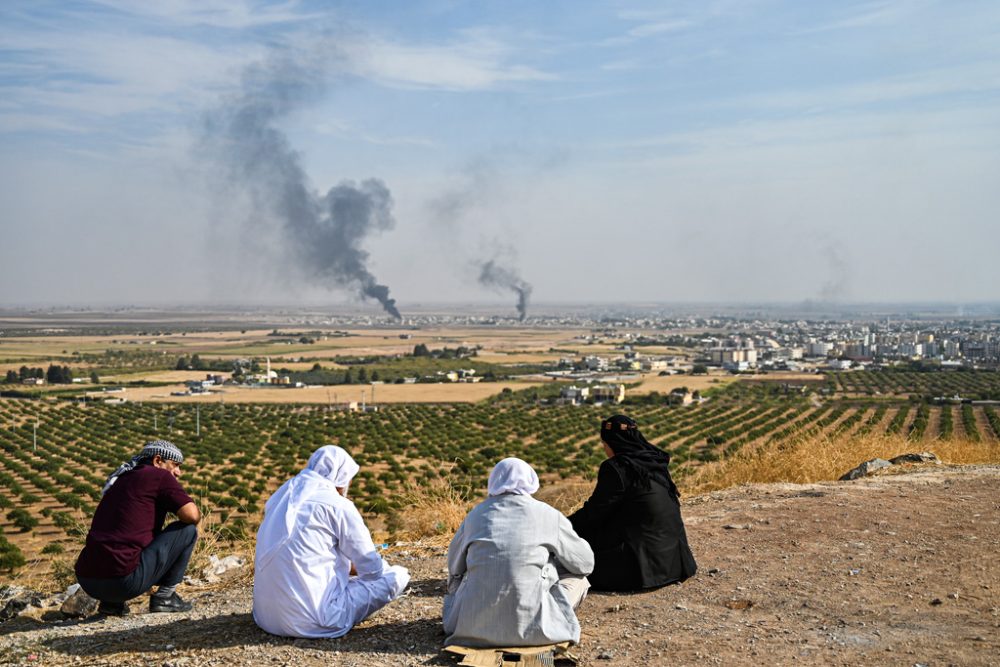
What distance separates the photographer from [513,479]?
3.88 metres

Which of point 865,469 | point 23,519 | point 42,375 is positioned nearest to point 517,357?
point 42,375

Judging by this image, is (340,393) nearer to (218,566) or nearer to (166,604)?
(218,566)

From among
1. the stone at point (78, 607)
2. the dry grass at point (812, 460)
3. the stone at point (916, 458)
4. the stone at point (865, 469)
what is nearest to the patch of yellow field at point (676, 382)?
the dry grass at point (812, 460)

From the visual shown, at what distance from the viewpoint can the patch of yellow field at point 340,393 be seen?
60.6 meters

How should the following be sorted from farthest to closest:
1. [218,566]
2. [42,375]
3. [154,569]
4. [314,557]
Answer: [42,375], [218,566], [154,569], [314,557]

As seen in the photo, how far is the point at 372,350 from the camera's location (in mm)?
111312

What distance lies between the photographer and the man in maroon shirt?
4473 millimetres

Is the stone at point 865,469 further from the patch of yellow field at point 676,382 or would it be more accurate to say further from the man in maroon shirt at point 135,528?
the patch of yellow field at point 676,382

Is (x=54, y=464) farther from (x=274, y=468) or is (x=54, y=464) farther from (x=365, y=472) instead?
(x=365, y=472)

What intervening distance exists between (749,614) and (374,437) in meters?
36.5

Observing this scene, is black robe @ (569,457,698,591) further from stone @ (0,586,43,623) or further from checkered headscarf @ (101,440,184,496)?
stone @ (0,586,43,623)

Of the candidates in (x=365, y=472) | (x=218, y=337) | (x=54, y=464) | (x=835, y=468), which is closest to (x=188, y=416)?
(x=54, y=464)

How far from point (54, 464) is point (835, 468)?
92.7ft

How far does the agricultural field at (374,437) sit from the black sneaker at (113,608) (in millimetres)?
8964
